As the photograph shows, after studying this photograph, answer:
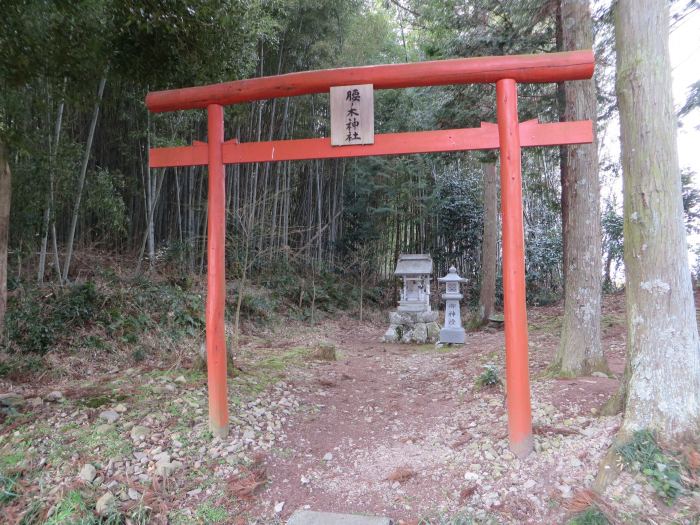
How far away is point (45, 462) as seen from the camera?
2615mm

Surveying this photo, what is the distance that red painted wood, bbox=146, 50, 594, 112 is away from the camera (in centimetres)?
270

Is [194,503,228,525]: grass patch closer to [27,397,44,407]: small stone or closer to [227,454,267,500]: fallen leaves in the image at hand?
[227,454,267,500]: fallen leaves

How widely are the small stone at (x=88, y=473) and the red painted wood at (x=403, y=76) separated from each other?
236 cm

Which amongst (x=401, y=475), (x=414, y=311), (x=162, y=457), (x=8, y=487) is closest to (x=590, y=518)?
(x=401, y=475)

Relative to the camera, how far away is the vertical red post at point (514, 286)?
2.63 metres

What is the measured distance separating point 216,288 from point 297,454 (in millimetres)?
1221

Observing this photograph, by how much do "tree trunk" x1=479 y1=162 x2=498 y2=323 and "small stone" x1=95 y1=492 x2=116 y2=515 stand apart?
23.9 feet

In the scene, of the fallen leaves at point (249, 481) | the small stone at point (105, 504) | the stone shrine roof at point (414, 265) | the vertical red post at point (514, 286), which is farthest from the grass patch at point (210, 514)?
the stone shrine roof at point (414, 265)

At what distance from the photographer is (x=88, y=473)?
2.49 m

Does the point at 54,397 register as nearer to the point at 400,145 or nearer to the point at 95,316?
the point at 95,316

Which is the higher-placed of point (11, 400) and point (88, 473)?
point (11, 400)

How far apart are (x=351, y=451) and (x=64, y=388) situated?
2.47 meters

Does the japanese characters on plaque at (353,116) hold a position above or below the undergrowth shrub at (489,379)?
above

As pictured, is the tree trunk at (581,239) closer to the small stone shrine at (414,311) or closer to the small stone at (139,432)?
the small stone at (139,432)
